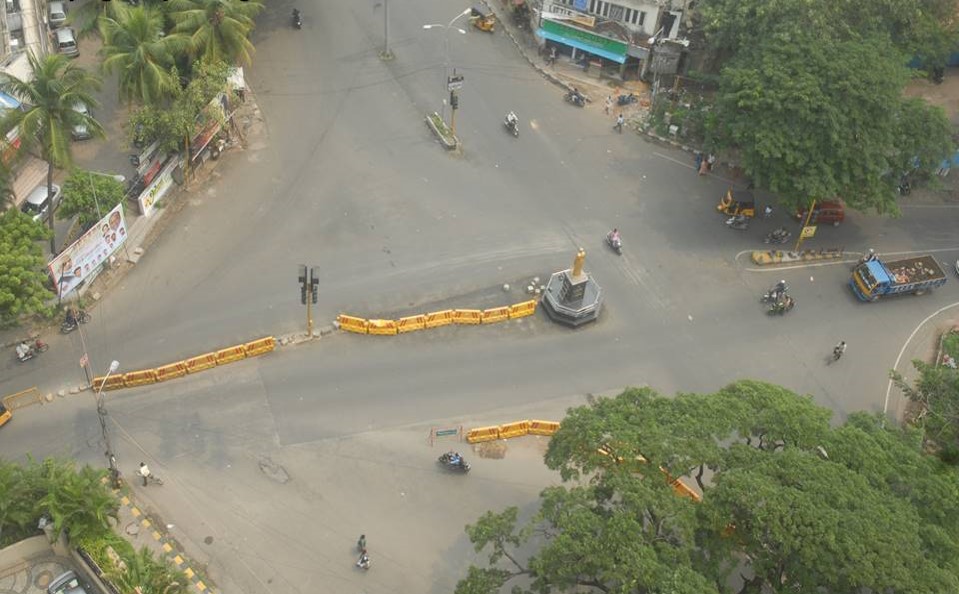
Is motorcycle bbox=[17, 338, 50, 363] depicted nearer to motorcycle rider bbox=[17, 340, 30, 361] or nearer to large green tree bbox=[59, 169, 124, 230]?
motorcycle rider bbox=[17, 340, 30, 361]

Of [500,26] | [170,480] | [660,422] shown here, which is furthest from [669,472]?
[500,26]

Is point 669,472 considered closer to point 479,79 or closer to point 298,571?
point 298,571

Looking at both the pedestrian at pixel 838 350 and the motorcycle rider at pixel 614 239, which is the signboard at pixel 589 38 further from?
the pedestrian at pixel 838 350

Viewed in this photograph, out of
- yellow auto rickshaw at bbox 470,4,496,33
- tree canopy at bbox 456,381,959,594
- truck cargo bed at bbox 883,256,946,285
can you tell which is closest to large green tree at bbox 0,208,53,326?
tree canopy at bbox 456,381,959,594

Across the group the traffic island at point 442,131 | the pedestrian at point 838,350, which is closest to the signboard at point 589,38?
the traffic island at point 442,131

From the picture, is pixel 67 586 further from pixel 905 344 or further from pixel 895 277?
pixel 895 277

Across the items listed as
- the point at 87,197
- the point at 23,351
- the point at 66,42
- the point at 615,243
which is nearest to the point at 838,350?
the point at 615,243
